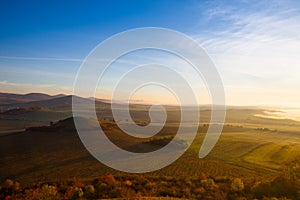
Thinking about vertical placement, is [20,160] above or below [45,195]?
below

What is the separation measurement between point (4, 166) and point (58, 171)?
19.1 ft

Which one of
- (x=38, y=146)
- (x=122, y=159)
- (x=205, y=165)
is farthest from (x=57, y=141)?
(x=205, y=165)

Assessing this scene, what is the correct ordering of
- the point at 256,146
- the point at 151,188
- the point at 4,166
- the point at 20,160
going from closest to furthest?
the point at 151,188, the point at 4,166, the point at 20,160, the point at 256,146

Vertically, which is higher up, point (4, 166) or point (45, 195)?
point (45, 195)

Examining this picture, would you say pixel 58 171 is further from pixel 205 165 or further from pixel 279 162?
pixel 279 162

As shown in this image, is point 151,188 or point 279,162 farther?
point 279,162

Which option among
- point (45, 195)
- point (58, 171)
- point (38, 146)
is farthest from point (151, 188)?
point (38, 146)

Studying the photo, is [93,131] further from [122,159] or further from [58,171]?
[58,171]

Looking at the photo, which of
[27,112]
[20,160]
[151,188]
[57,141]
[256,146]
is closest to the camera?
[151,188]

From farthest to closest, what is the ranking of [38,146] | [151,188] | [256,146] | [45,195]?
[256,146] → [38,146] → [151,188] → [45,195]

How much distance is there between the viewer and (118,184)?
16.5 meters

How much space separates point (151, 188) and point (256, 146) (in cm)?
3040

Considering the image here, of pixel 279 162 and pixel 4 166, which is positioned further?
pixel 279 162

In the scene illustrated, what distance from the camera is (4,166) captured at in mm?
25625
